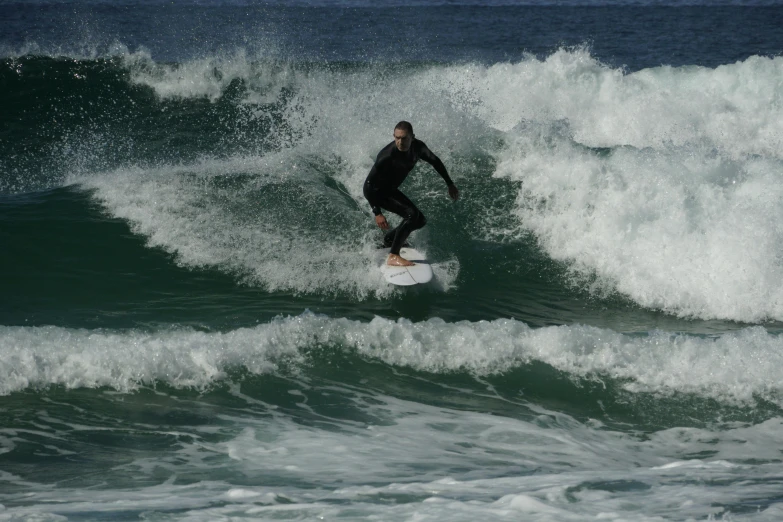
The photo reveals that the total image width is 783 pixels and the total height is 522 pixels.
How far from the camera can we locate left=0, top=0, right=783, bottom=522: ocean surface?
5555mm

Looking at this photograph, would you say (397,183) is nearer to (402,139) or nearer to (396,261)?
(402,139)

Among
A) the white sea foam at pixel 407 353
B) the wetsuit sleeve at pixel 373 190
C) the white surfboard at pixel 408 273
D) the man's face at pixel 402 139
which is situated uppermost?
the man's face at pixel 402 139

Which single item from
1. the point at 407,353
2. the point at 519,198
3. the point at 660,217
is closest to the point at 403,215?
the point at 407,353

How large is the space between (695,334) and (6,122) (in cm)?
1217

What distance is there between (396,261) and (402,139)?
143 cm

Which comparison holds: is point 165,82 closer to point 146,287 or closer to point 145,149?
point 145,149

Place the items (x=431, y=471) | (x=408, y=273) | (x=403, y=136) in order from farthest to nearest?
(x=408, y=273), (x=403, y=136), (x=431, y=471)

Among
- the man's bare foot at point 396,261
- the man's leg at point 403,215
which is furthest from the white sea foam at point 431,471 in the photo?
the man's leg at point 403,215

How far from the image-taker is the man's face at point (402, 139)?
8398 millimetres

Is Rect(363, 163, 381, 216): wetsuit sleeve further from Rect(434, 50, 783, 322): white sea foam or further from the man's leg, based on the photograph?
Rect(434, 50, 783, 322): white sea foam

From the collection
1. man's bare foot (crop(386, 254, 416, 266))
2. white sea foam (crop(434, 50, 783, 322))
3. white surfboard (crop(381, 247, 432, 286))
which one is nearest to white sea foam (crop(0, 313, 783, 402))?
white surfboard (crop(381, 247, 432, 286))

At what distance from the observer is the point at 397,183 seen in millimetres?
9023

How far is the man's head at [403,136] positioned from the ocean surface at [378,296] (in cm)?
160

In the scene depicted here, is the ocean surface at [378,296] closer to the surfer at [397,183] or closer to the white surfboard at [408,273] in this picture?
the white surfboard at [408,273]
